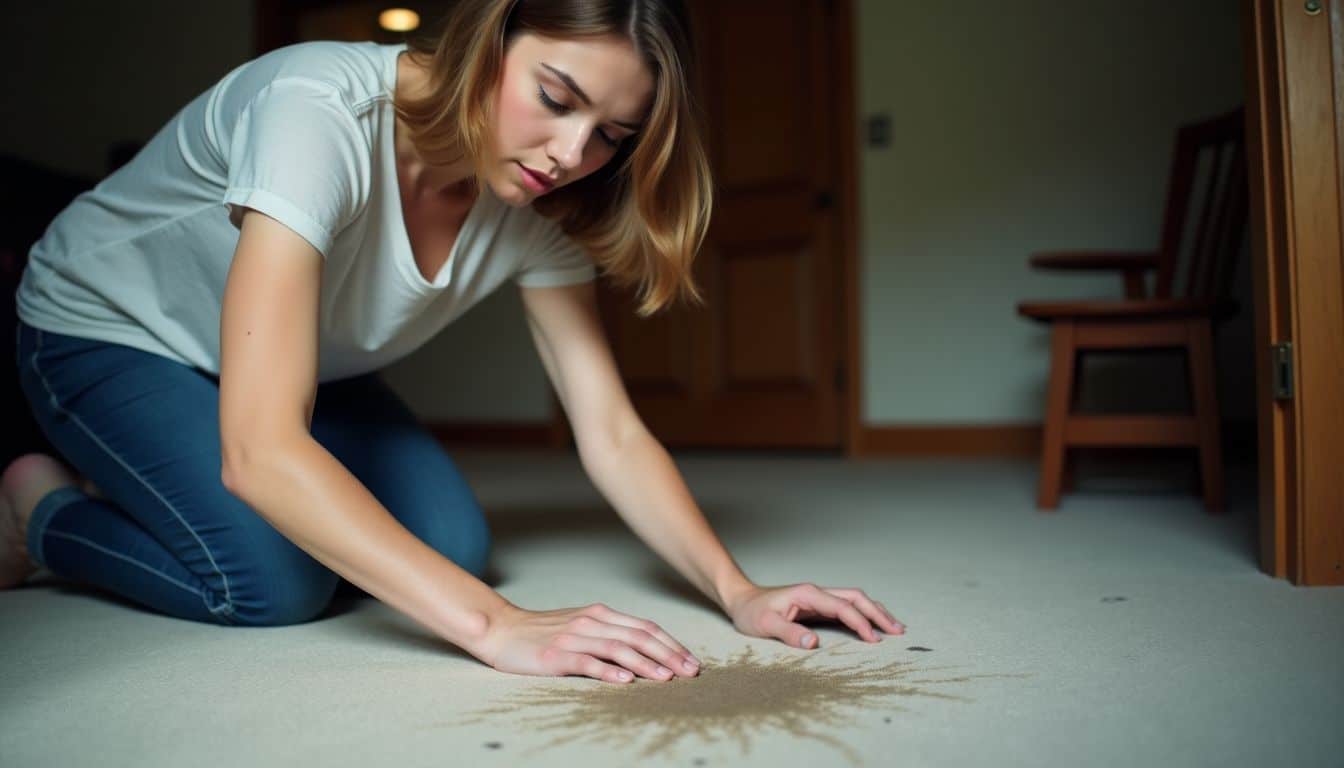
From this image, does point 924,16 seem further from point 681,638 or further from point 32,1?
point 32,1

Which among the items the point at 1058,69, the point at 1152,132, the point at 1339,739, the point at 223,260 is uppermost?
the point at 1058,69

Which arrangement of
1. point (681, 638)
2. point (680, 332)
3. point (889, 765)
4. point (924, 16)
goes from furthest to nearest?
1. point (680, 332)
2. point (924, 16)
3. point (681, 638)
4. point (889, 765)

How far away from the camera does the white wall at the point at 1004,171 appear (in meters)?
3.23

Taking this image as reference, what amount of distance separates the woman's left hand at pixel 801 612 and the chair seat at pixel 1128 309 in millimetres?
1252

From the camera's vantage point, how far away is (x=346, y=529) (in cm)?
A: 90

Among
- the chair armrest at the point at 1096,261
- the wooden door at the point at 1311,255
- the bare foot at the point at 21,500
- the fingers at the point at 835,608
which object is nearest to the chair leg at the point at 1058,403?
the chair armrest at the point at 1096,261

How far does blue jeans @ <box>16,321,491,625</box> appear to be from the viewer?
120 cm

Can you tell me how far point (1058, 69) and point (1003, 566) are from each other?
2.41 metres

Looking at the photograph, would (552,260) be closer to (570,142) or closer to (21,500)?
A: (570,142)

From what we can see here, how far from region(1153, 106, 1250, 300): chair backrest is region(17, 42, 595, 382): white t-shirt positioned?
1610 mm

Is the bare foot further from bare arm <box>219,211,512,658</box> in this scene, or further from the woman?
bare arm <box>219,211,512,658</box>

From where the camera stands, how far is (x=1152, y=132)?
3.26m

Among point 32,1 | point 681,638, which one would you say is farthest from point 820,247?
point 32,1

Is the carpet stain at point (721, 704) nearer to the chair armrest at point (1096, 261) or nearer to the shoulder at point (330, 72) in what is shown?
the shoulder at point (330, 72)
